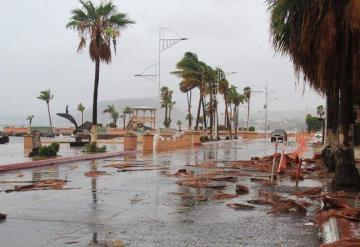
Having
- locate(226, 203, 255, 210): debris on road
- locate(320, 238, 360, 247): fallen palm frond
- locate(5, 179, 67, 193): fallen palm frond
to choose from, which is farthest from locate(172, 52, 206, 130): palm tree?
locate(320, 238, 360, 247): fallen palm frond

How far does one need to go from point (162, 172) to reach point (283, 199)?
8.40m

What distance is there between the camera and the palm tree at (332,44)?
13.5m

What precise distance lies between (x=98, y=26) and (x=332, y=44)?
2206 cm

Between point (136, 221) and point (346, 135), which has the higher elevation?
point (346, 135)

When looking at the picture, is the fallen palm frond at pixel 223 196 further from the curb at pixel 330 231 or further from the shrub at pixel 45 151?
the shrub at pixel 45 151

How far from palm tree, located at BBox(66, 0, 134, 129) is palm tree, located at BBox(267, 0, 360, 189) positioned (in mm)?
20204

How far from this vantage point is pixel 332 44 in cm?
1350

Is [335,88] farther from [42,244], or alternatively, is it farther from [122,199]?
[42,244]

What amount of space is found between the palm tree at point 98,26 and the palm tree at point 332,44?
20.2 m

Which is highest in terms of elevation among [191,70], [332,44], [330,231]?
[191,70]

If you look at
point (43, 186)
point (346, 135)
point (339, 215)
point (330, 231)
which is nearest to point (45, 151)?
point (43, 186)

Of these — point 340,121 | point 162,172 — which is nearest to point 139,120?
point 162,172

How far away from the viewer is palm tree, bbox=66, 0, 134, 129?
1321 inches

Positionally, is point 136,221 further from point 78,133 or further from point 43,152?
point 78,133
